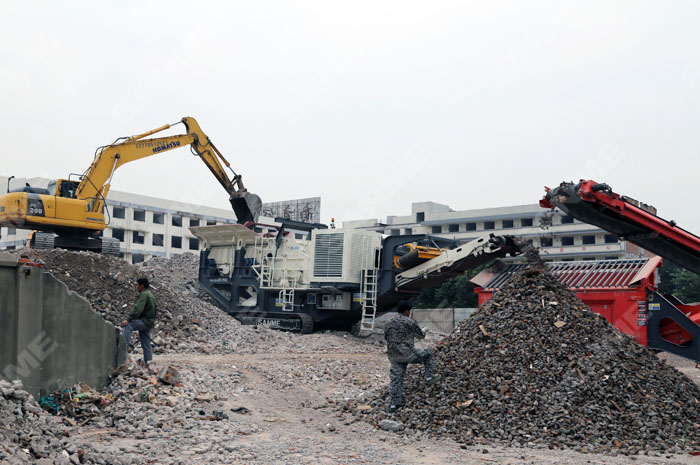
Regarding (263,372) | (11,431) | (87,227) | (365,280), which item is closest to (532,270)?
(263,372)

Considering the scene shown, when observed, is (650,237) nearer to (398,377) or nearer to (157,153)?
(398,377)

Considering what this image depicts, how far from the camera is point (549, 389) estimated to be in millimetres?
8414

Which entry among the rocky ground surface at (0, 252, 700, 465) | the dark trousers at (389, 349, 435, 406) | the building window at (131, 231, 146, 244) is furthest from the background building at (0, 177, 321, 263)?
the dark trousers at (389, 349, 435, 406)

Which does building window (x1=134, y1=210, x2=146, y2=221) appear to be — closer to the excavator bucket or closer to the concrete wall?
the excavator bucket

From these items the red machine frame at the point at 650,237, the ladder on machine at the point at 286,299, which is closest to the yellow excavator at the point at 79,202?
the ladder on machine at the point at 286,299

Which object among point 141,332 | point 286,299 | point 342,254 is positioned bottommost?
point 286,299

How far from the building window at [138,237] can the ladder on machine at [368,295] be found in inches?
1503

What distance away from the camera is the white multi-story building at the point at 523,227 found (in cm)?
5725

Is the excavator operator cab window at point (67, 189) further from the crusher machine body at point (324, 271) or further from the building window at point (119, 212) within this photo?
the building window at point (119, 212)

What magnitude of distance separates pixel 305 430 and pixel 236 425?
2.89 feet

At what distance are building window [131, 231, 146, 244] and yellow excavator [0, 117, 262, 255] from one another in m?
33.9

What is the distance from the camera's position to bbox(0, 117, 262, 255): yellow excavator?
17.7 meters

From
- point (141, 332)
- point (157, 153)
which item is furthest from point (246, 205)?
point (141, 332)

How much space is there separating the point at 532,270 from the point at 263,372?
5.04 m
